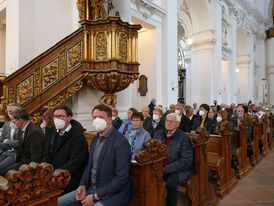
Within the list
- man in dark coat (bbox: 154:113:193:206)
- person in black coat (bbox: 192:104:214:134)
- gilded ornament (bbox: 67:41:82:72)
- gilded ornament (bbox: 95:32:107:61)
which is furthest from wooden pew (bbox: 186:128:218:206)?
gilded ornament (bbox: 67:41:82:72)

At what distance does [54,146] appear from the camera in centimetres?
266

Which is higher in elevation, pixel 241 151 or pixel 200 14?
pixel 200 14

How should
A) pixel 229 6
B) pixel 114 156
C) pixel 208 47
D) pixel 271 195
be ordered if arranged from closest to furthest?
pixel 114 156 < pixel 271 195 < pixel 208 47 < pixel 229 6

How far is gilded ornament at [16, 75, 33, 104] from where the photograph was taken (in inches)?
199

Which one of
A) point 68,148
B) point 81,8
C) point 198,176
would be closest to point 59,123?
point 68,148

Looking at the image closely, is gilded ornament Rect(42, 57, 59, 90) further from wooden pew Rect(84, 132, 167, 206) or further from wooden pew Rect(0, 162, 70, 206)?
wooden pew Rect(0, 162, 70, 206)

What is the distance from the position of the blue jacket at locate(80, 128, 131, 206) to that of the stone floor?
2.24 m

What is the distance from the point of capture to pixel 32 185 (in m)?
1.37

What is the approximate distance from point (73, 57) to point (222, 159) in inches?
158

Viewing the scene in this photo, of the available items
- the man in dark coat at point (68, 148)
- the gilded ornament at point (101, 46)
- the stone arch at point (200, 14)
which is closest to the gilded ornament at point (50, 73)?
the gilded ornament at point (101, 46)

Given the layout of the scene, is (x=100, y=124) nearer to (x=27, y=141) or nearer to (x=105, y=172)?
(x=105, y=172)

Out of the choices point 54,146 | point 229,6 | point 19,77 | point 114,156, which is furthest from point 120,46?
point 229,6

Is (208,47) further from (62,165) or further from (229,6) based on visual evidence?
(62,165)

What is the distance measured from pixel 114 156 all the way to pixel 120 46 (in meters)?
3.71
